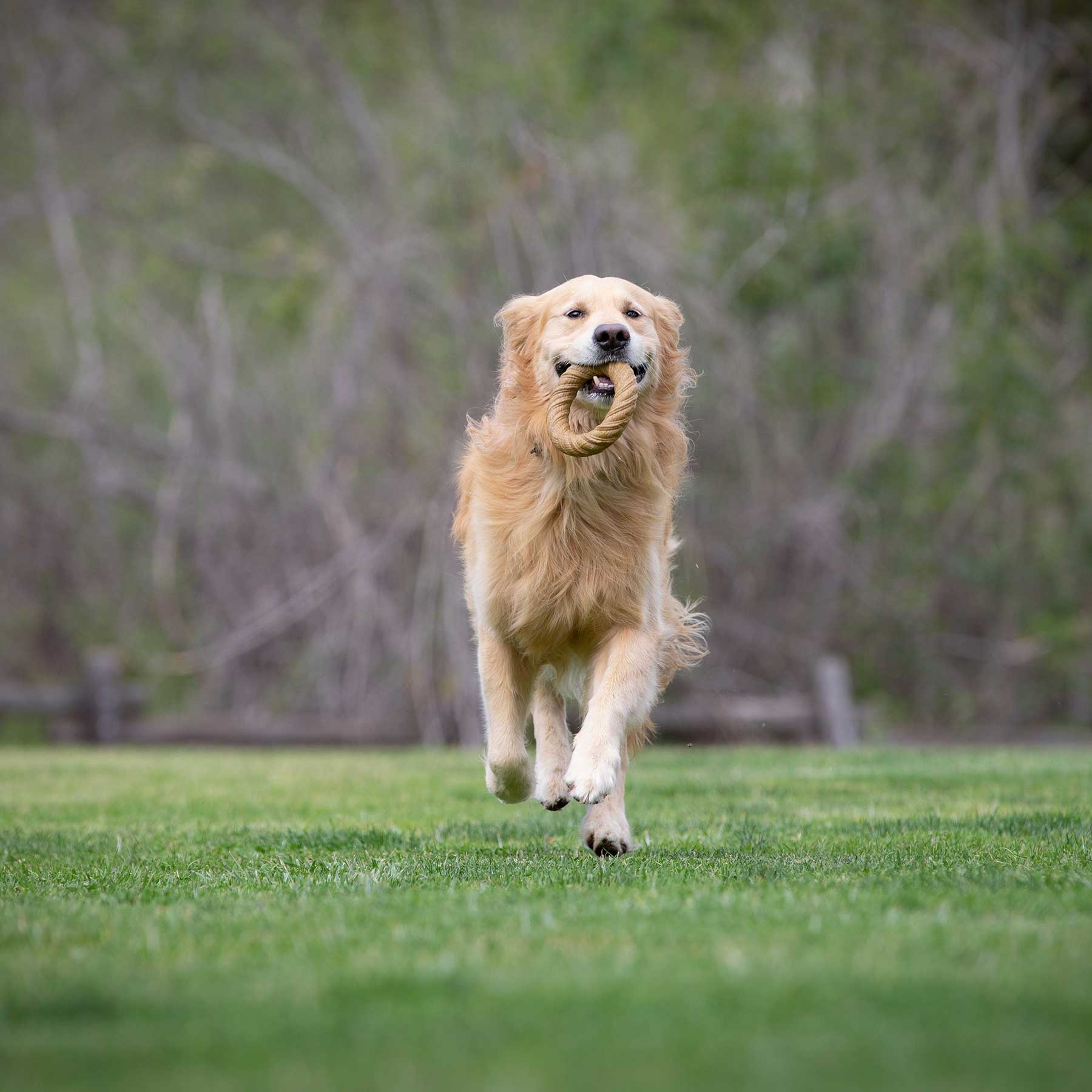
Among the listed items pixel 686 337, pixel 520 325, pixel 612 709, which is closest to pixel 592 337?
pixel 520 325

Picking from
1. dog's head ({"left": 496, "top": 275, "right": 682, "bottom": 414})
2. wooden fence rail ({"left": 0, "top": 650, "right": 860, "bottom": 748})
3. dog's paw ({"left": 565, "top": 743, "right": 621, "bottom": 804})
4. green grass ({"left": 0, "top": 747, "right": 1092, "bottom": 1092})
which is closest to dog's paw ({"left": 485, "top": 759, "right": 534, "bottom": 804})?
green grass ({"left": 0, "top": 747, "right": 1092, "bottom": 1092})

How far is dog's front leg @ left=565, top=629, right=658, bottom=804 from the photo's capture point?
14.3 ft

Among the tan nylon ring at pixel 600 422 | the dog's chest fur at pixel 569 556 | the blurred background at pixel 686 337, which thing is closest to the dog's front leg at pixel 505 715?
the dog's chest fur at pixel 569 556

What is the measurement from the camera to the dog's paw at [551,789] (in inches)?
193

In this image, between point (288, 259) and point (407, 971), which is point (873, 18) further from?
→ point (407, 971)

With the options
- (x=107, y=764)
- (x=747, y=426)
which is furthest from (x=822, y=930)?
(x=747, y=426)

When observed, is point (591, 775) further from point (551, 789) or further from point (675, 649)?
point (675, 649)

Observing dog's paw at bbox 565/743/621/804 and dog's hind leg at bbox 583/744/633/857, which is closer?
dog's paw at bbox 565/743/621/804

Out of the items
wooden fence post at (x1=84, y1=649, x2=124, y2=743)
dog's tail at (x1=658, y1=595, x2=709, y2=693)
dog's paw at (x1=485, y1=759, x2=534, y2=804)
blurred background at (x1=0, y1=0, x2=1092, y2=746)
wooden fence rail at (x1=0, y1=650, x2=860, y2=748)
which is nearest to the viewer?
dog's paw at (x1=485, y1=759, x2=534, y2=804)

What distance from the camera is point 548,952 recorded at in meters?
2.85

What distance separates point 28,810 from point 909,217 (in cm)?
1151

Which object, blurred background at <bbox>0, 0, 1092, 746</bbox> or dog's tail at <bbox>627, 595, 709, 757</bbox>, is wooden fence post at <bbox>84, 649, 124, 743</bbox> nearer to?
blurred background at <bbox>0, 0, 1092, 746</bbox>

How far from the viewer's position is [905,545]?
1387 centimetres

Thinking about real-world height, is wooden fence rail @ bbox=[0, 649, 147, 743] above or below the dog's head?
below
